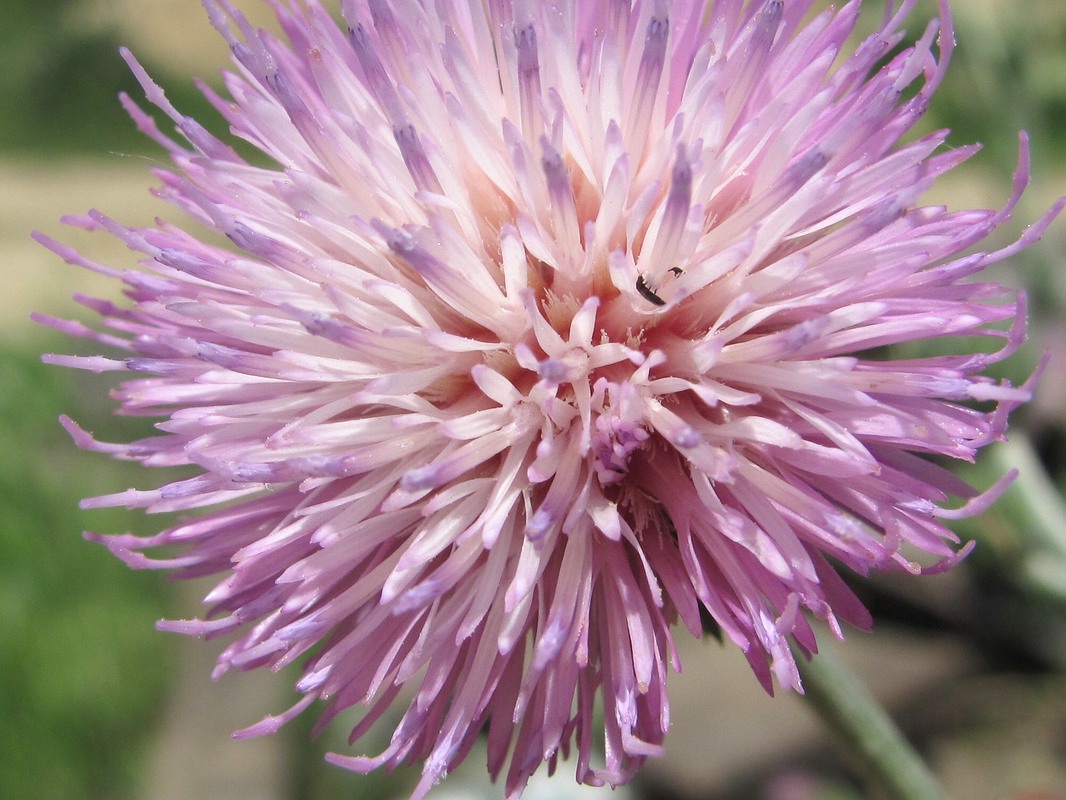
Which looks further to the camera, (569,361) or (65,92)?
(65,92)

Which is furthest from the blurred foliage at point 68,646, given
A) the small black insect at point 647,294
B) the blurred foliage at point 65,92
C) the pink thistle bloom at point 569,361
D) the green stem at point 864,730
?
the blurred foliage at point 65,92

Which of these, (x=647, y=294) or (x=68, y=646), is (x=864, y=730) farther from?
(x=68, y=646)

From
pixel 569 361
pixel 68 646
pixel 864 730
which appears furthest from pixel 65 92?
pixel 864 730

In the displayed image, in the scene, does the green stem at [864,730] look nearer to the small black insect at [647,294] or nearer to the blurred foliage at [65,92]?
the small black insect at [647,294]

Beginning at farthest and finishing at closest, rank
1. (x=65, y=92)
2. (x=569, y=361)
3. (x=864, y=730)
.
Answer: (x=65, y=92) → (x=864, y=730) → (x=569, y=361)

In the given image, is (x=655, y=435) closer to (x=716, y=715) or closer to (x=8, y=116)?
(x=716, y=715)

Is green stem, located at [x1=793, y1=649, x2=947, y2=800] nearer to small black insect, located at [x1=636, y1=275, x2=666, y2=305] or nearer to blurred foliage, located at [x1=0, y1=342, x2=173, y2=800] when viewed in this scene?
small black insect, located at [x1=636, y1=275, x2=666, y2=305]

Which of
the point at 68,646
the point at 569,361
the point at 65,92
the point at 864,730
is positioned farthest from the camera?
the point at 65,92

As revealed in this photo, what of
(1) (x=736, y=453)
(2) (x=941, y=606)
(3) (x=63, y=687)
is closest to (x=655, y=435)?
(1) (x=736, y=453)
